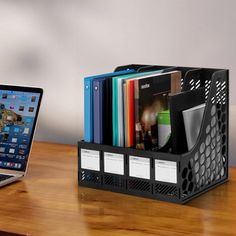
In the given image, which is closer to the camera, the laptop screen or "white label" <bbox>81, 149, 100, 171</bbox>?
"white label" <bbox>81, 149, 100, 171</bbox>

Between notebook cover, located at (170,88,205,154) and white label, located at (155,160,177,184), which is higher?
notebook cover, located at (170,88,205,154)

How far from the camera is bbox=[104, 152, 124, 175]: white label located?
179 centimetres

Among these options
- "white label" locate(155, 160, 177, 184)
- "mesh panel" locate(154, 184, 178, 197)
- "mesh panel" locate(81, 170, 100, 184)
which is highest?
"white label" locate(155, 160, 177, 184)

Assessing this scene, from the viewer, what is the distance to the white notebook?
1.75 meters

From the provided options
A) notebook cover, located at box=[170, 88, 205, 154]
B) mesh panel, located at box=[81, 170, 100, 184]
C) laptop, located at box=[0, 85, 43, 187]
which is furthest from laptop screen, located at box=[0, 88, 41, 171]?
notebook cover, located at box=[170, 88, 205, 154]

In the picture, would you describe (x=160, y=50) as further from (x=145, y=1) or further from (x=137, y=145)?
(x=137, y=145)

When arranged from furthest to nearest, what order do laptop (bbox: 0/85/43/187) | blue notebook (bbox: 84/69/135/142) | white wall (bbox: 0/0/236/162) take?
1. white wall (bbox: 0/0/236/162)
2. laptop (bbox: 0/85/43/187)
3. blue notebook (bbox: 84/69/135/142)

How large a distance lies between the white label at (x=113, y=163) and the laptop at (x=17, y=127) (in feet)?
0.91

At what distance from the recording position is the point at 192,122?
1.77 m

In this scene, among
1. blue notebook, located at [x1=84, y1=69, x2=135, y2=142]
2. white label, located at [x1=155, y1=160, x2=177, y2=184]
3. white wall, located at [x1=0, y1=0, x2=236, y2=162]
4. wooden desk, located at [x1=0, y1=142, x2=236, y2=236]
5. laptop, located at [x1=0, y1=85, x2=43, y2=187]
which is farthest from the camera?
white wall, located at [x1=0, y1=0, x2=236, y2=162]

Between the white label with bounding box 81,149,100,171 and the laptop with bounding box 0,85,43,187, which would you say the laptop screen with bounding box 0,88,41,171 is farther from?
the white label with bounding box 81,149,100,171

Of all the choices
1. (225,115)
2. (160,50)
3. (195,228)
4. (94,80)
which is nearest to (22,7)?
(160,50)

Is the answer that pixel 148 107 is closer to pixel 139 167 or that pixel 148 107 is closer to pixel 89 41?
pixel 139 167

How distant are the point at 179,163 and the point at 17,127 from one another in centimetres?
56
